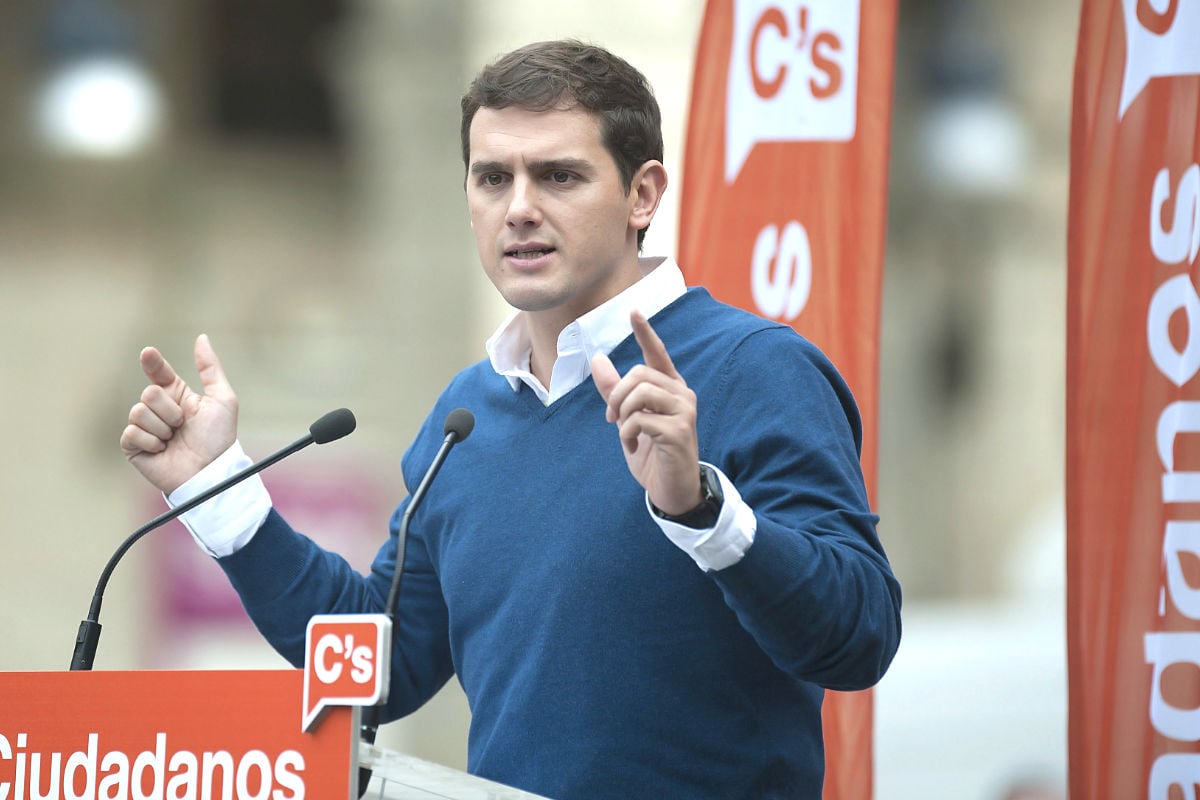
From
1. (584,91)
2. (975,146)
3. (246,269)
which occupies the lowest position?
(584,91)

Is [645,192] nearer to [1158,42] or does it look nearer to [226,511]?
[226,511]

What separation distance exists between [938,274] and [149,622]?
15.1 feet

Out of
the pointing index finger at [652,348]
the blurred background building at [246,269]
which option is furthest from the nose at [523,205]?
the blurred background building at [246,269]

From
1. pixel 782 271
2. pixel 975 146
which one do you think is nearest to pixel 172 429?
pixel 782 271

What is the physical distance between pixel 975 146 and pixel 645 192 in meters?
6.96

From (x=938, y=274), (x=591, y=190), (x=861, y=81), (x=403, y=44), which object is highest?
(x=403, y=44)

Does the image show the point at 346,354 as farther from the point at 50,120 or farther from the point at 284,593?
the point at 284,593

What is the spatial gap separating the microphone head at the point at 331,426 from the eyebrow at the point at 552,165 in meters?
0.42

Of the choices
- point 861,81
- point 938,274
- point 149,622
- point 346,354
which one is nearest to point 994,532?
point 938,274

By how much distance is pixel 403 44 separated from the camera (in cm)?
729

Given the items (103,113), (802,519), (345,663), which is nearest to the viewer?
(345,663)

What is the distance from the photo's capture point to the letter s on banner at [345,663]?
169 centimetres

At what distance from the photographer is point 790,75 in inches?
130

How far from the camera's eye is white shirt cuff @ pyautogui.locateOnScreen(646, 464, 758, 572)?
191cm
